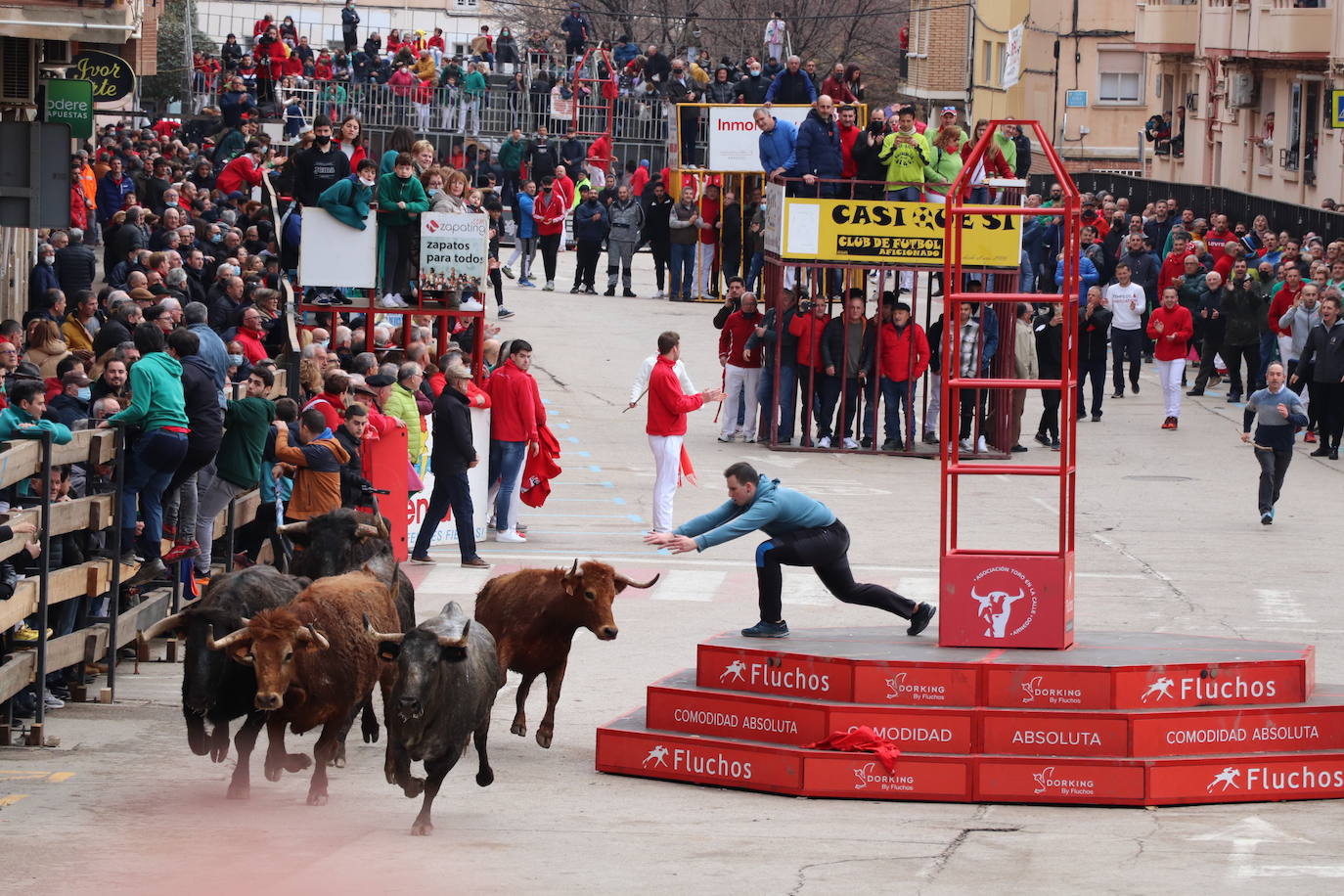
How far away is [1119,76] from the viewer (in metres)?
57.8

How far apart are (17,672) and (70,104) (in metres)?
9.32

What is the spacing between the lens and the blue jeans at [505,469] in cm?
2044

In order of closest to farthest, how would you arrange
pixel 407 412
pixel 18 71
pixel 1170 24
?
pixel 407 412
pixel 18 71
pixel 1170 24

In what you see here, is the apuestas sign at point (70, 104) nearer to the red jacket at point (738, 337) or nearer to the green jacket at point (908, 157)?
the red jacket at point (738, 337)

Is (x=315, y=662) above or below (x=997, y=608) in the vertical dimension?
below

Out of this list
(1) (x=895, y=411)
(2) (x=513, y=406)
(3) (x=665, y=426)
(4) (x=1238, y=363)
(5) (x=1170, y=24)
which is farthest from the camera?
(5) (x=1170, y=24)

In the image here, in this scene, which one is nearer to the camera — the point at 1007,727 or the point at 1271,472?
the point at 1007,727

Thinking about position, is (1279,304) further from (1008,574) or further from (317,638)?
(317,638)

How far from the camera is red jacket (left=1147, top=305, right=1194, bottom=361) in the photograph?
28.7 metres

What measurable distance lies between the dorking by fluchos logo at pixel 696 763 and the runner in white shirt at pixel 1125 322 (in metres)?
18.1

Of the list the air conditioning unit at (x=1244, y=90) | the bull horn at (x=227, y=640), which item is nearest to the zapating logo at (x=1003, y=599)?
the bull horn at (x=227, y=640)

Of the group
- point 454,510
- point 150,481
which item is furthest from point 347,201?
point 150,481

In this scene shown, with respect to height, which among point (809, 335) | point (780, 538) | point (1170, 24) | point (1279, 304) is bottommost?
point (780, 538)

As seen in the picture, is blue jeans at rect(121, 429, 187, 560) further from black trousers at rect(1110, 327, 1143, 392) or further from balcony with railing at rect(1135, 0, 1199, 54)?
balcony with railing at rect(1135, 0, 1199, 54)
